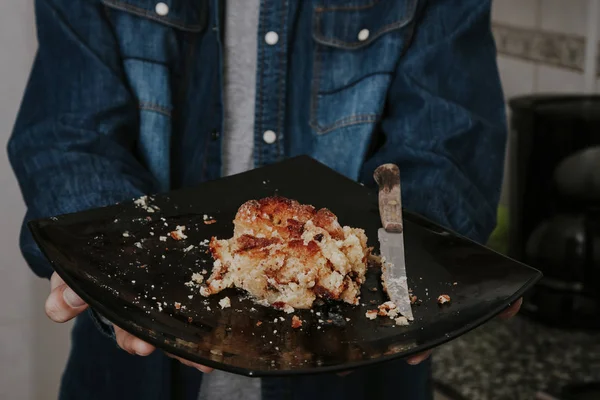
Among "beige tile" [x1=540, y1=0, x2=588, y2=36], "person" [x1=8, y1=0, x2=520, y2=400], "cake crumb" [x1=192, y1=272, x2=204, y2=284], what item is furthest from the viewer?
"beige tile" [x1=540, y1=0, x2=588, y2=36]

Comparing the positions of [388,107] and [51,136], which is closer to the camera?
[51,136]

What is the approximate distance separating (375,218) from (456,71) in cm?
34

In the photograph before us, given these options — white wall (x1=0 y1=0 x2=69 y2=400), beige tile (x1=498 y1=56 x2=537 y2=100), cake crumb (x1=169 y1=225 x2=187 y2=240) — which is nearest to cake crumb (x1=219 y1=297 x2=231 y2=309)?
cake crumb (x1=169 y1=225 x2=187 y2=240)

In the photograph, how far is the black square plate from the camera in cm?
66

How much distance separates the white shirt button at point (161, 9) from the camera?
1.08m

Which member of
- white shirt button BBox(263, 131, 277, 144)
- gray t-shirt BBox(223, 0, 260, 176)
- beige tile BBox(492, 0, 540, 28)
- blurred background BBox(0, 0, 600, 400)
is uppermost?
gray t-shirt BBox(223, 0, 260, 176)

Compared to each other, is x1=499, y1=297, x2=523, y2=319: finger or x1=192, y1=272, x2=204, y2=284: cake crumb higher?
x1=192, y1=272, x2=204, y2=284: cake crumb

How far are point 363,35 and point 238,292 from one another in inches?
20.2

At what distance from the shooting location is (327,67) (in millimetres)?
1137

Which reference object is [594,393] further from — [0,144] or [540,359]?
[0,144]

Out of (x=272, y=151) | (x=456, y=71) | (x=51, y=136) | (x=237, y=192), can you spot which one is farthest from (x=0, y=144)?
(x=456, y=71)

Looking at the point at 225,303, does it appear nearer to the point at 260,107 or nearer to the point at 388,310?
the point at 388,310

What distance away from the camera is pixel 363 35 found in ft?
3.72

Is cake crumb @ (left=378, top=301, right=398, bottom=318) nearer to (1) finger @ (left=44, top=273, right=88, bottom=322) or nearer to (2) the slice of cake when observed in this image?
(2) the slice of cake
